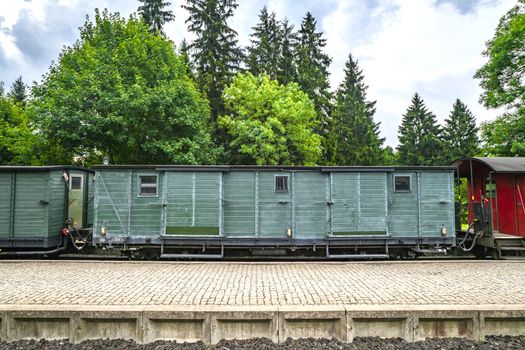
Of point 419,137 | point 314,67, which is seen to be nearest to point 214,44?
point 314,67

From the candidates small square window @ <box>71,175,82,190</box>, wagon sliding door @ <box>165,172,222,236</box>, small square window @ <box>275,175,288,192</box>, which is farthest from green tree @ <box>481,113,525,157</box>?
small square window @ <box>71,175,82,190</box>

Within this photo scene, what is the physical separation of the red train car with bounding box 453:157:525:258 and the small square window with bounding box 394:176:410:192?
6.93ft

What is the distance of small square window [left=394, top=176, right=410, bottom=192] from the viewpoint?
10.7 meters

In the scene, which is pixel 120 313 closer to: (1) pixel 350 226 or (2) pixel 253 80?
(1) pixel 350 226

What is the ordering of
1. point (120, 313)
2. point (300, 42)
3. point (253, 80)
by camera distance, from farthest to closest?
point (300, 42) < point (253, 80) < point (120, 313)

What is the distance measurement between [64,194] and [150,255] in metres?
4.08

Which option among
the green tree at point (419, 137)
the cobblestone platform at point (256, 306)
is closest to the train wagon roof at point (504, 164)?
the cobblestone platform at point (256, 306)

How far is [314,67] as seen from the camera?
110 feet

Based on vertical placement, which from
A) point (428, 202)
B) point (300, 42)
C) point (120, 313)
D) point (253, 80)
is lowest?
point (120, 313)

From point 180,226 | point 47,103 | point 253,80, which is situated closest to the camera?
point 180,226

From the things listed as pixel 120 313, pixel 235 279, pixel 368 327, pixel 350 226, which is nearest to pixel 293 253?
pixel 350 226

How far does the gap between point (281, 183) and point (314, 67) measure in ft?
86.4

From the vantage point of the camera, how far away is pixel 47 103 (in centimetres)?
1791

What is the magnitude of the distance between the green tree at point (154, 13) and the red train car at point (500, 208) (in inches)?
1104
